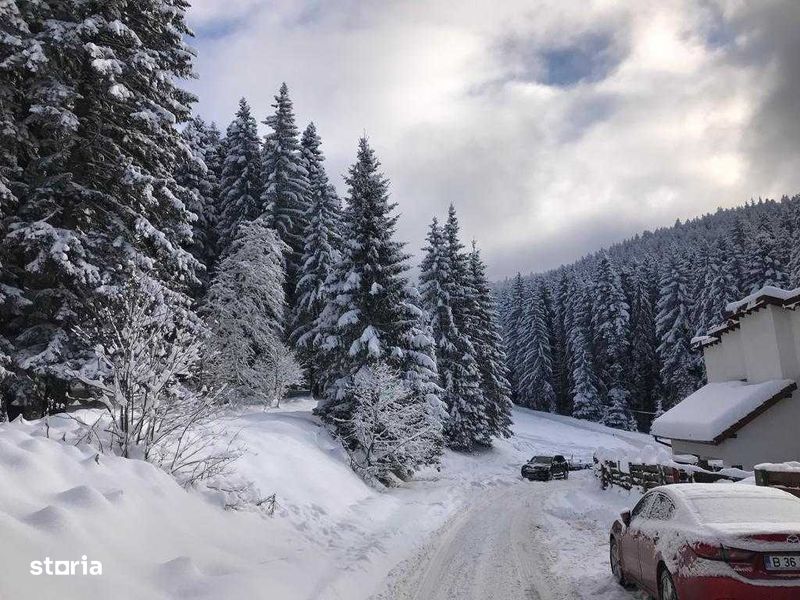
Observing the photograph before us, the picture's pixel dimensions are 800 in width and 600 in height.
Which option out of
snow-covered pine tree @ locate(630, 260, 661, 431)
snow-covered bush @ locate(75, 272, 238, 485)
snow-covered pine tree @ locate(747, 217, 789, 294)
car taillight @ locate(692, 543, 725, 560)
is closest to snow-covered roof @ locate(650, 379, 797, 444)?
car taillight @ locate(692, 543, 725, 560)

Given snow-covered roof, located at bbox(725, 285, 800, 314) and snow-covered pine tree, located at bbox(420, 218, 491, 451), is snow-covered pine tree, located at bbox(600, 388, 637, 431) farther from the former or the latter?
snow-covered roof, located at bbox(725, 285, 800, 314)

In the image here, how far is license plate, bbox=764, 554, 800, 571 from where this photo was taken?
532cm

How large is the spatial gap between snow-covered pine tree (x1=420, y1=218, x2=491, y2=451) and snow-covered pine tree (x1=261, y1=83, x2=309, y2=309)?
9.71 meters

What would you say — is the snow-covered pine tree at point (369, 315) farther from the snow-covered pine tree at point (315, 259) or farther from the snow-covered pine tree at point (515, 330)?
the snow-covered pine tree at point (515, 330)

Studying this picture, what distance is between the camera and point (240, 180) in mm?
38562

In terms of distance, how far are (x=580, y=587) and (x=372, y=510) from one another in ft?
27.5

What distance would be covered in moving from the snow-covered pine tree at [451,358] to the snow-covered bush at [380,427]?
13.0m

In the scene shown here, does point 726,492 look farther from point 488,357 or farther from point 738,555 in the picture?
point 488,357

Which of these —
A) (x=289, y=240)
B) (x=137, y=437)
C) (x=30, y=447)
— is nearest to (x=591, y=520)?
(x=137, y=437)

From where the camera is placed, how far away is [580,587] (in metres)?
8.28

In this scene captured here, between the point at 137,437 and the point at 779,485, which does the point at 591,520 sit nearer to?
the point at 779,485

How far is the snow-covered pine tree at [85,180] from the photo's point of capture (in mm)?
12828

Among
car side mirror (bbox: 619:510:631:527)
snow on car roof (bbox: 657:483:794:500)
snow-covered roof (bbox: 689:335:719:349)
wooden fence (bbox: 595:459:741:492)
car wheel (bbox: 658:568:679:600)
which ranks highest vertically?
snow-covered roof (bbox: 689:335:719:349)

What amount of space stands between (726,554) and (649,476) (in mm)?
14525
